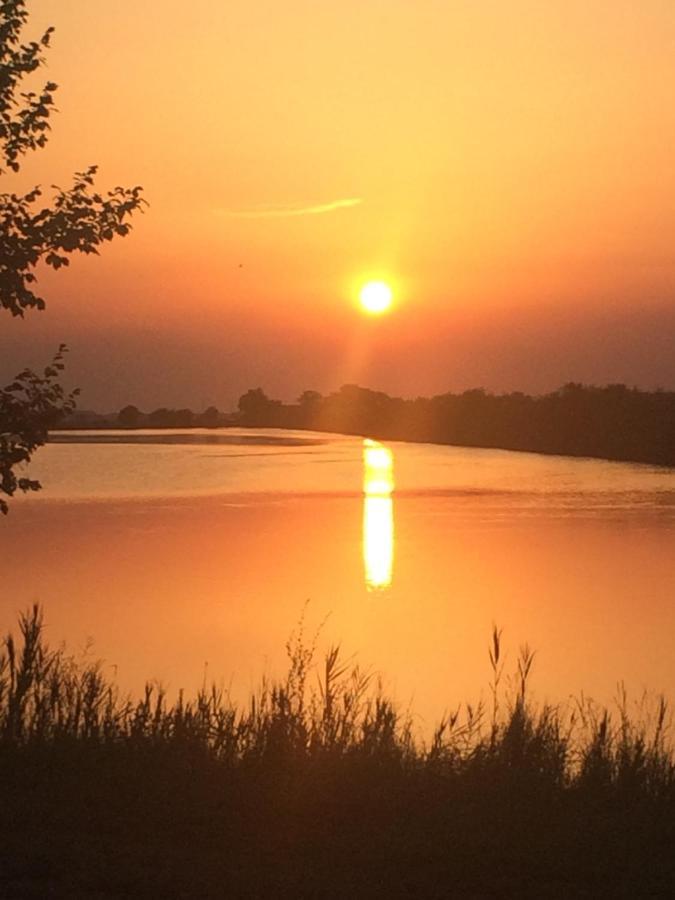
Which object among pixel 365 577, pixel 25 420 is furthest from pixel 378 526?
pixel 25 420

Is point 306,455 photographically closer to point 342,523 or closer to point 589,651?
point 342,523

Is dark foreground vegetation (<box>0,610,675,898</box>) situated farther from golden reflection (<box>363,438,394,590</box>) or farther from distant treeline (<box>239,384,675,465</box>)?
distant treeline (<box>239,384,675,465</box>)

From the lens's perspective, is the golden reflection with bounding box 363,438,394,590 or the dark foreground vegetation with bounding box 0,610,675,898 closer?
the dark foreground vegetation with bounding box 0,610,675,898

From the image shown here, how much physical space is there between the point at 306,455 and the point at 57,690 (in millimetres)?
56510

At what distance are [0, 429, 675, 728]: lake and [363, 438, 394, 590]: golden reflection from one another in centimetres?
7

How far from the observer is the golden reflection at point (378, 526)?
22.2m

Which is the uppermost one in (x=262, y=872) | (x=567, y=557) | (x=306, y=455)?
(x=306, y=455)

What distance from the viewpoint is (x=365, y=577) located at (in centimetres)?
2177

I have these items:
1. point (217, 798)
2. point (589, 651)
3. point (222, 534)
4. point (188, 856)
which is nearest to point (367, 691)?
point (589, 651)

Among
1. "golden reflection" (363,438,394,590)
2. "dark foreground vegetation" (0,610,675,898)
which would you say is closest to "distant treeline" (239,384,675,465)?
"golden reflection" (363,438,394,590)

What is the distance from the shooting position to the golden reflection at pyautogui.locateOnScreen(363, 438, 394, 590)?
22206mm

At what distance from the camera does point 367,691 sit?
12656mm

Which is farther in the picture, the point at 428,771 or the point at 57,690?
the point at 57,690

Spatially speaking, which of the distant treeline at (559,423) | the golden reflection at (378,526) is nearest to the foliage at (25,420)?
the golden reflection at (378,526)
